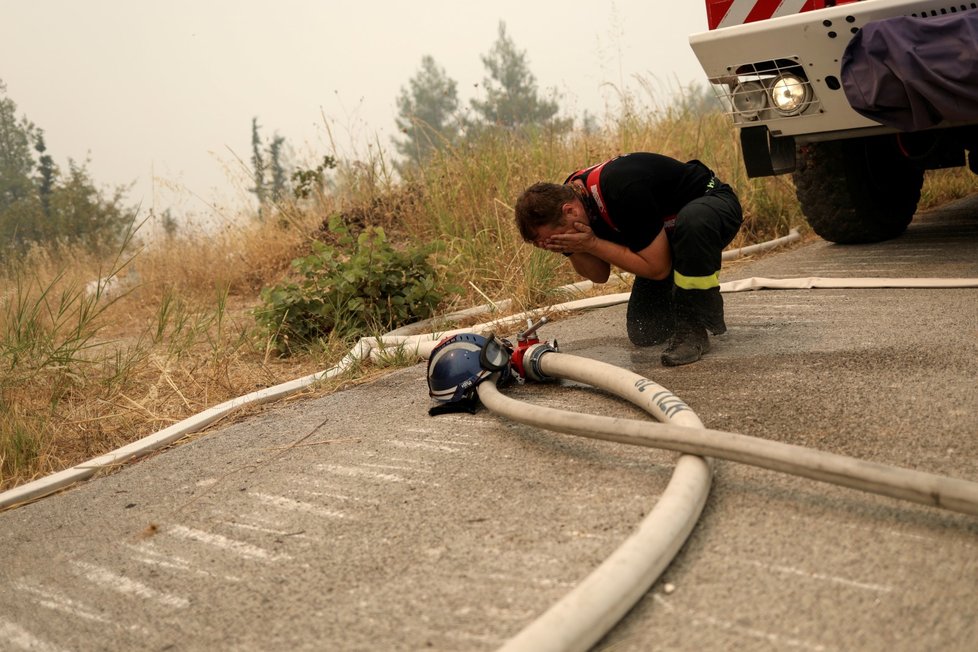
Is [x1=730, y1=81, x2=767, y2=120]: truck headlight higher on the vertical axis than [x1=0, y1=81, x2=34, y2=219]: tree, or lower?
lower

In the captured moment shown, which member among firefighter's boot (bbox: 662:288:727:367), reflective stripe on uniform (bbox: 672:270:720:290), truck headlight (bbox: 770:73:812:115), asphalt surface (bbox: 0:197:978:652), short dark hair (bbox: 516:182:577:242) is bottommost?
asphalt surface (bbox: 0:197:978:652)

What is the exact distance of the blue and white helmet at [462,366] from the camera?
10.0 feet

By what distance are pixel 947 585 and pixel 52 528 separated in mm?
2316

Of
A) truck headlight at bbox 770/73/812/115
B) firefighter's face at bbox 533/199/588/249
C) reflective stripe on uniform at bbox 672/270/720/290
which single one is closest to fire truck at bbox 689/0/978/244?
truck headlight at bbox 770/73/812/115

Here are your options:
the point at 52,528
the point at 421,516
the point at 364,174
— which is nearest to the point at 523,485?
the point at 421,516

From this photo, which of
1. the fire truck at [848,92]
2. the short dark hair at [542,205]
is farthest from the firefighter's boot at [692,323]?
the fire truck at [848,92]

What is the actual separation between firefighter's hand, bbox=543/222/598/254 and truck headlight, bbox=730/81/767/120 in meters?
1.54

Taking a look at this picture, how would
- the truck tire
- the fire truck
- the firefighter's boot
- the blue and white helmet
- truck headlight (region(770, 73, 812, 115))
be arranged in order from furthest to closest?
1. the truck tire
2. truck headlight (region(770, 73, 812, 115))
3. the fire truck
4. the firefighter's boot
5. the blue and white helmet

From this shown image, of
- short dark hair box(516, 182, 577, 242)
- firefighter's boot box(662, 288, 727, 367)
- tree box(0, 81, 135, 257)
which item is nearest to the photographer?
short dark hair box(516, 182, 577, 242)

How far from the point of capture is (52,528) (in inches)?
105

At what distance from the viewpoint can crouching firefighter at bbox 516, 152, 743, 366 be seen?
10.8 feet

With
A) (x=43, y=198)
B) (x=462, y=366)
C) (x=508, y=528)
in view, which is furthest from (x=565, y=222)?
(x=43, y=198)

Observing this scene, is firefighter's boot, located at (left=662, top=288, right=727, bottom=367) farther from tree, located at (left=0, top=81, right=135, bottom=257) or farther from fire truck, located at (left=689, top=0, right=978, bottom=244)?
tree, located at (left=0, top=81, right=135, bottom=257)

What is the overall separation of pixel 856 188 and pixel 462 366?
3.17m
